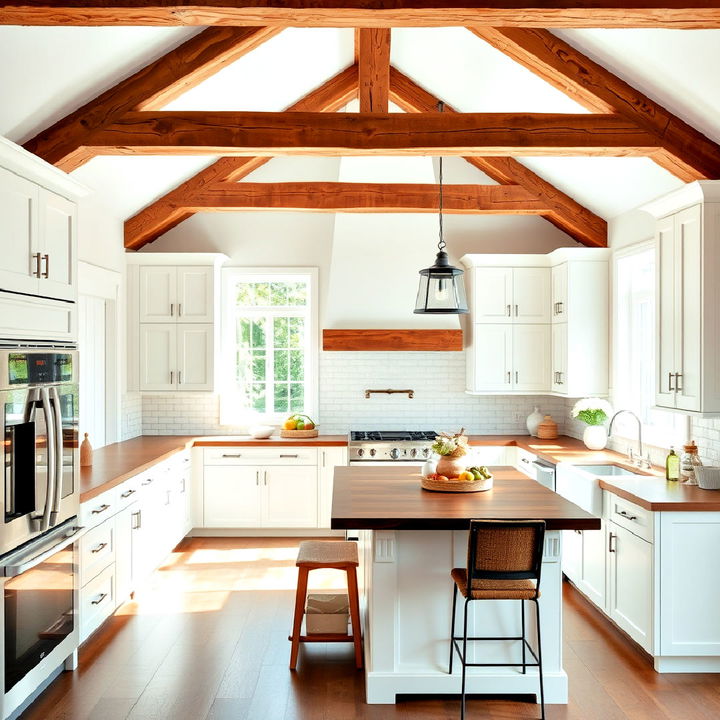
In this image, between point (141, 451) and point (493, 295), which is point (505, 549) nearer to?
point (141, 451)

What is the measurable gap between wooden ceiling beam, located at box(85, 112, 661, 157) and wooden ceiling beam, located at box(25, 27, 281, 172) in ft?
0.31

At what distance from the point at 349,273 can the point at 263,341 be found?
126cm

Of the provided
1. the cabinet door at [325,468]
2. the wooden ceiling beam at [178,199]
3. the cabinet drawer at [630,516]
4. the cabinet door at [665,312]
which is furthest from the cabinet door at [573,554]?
the wooden ceiling beam at [178,199]

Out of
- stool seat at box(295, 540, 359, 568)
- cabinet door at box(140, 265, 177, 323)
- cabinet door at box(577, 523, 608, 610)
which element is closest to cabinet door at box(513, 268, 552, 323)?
cabinet door at box(577, 523, 608, 610)

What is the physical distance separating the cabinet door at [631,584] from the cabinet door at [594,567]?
132mm

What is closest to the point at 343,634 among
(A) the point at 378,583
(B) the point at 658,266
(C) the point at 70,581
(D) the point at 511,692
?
(A) the point at 378,583

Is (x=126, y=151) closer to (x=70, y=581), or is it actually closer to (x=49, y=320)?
(x=49, y=320)

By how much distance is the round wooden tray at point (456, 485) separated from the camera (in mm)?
4211

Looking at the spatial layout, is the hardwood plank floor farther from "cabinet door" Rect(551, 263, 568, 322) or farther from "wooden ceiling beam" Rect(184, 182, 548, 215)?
"wooden ceiling beam" Rect(184, 182, 548, 215)

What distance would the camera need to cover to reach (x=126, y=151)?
4520mm

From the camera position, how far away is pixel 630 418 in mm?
6238

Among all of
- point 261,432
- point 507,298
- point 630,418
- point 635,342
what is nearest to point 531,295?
point 507,298

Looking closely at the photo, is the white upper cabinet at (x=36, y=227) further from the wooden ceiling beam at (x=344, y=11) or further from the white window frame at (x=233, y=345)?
the white window frame at (x=233, y=345)

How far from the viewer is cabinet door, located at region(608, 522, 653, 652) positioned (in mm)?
4059
